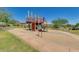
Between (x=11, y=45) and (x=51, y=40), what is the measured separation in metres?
0.43

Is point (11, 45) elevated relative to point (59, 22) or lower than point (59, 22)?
lower

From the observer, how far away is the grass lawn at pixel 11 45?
3.31 m

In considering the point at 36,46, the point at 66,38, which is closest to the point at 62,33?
the point at 66,38

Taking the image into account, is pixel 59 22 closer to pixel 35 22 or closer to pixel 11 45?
pixel 35 22

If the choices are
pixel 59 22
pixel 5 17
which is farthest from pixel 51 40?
pixel 5 17

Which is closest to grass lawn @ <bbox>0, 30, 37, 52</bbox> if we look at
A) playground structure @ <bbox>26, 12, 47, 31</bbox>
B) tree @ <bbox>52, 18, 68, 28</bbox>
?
playground structure @ <bbox>26, 12, 47, 31</bbox>

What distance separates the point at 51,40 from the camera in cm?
333

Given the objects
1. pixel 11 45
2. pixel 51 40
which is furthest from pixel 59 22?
pixel 11 45

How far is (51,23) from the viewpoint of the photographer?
331cm

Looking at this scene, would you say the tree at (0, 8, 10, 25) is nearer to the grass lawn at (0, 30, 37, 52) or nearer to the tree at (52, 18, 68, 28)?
the grass lawn at (0, 30, 37, 52)

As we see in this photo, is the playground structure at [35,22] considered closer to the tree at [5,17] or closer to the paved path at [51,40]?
the paved path at [51,40]

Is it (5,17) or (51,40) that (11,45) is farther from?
(51,40)

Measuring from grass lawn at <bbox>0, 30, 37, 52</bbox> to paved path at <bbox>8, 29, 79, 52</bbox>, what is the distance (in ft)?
0.18
